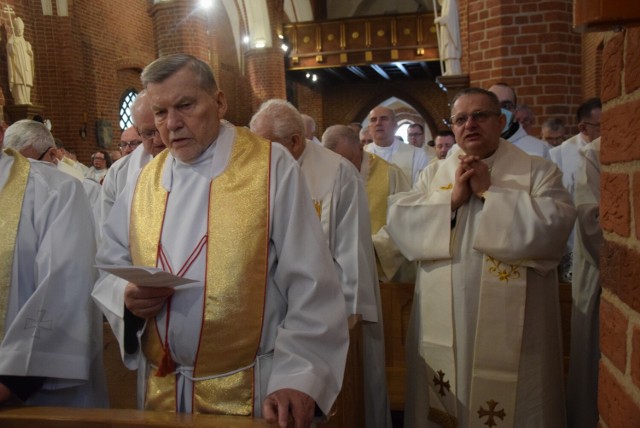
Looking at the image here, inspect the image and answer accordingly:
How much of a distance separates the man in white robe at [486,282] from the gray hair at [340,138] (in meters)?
1.57

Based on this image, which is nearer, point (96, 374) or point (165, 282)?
point (165, 282)

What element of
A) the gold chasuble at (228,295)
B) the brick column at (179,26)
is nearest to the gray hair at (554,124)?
the gold chasuble at (228,295)

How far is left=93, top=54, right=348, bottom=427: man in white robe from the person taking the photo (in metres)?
1.98

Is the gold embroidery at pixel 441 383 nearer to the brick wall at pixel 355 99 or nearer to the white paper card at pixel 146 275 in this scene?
the white paper card at pixel 146 275

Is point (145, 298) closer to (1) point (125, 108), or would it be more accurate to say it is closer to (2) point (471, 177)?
(2) point (471, 177)

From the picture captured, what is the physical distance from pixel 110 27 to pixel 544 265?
1431 centimetres

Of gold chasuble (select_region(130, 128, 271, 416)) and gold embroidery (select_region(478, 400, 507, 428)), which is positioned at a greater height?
gold chasuble (select_region(130, 128, 271, 416))

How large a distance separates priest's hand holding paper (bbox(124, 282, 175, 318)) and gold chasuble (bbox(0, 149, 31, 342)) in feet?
2.36

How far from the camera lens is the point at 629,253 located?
1110mm

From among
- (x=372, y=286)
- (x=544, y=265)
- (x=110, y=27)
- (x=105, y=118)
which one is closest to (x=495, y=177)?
(x=544, y=265)

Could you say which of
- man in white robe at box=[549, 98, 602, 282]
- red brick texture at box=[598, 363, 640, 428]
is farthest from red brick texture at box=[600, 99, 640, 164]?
man in white robe at box=[549, 98, 602, 282]

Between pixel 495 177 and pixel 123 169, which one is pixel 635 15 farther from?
pixel 123 169

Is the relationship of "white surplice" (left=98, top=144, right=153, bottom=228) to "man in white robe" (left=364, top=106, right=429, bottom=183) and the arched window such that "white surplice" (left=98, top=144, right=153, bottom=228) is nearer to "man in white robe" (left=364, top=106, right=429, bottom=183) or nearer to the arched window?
"man in white robe" (left=364, top=106, right=429, bottom=183)

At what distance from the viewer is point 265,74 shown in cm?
1698
